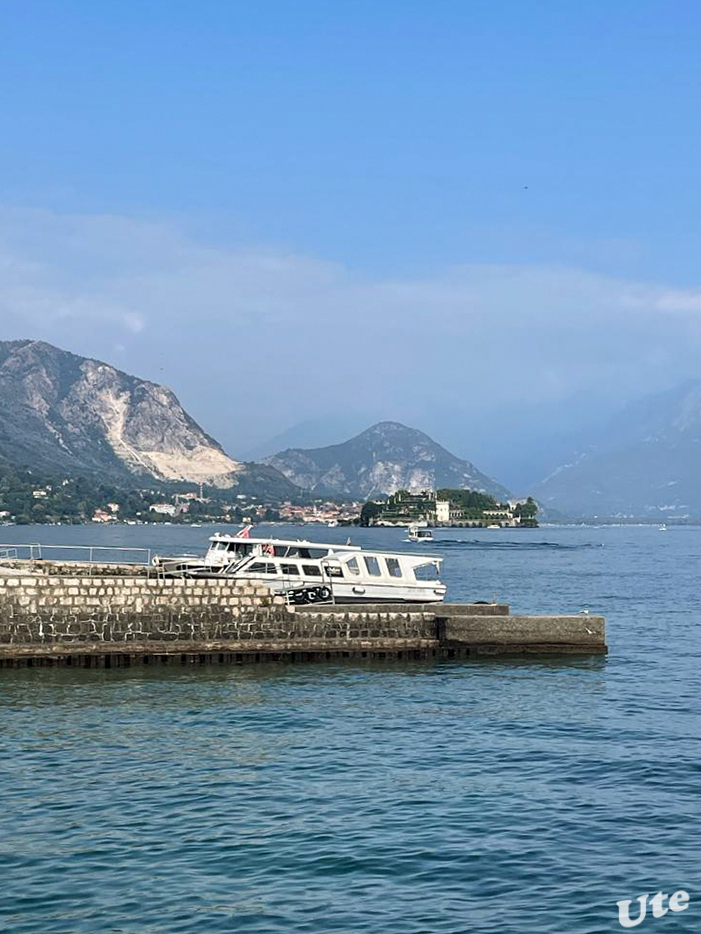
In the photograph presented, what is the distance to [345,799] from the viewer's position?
23.0m

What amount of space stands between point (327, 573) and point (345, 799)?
2228 cm

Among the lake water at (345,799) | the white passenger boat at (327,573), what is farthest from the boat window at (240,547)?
the lake water at (345,799)

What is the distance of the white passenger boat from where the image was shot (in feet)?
145

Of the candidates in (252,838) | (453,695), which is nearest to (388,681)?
(453,695)

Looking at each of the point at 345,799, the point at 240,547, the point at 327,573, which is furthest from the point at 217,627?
the point at 345,799

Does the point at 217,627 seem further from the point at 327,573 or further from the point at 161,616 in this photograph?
the point at 327,573

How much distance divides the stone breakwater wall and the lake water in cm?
129

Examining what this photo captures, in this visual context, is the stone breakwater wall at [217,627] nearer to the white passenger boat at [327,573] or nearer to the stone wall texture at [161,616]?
the stone wall texture at [161,616]

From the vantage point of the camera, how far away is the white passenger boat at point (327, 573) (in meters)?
44.3

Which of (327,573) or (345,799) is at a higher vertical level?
(327,573)

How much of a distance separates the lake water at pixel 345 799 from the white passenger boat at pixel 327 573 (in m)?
5.58

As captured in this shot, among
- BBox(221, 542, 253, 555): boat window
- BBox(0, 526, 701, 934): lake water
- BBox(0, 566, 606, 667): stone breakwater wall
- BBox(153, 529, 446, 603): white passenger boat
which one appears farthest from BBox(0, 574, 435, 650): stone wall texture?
BBox(221, 542, 253, 555): boat window

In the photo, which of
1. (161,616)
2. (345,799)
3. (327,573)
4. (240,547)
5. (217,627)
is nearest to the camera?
(345,799)

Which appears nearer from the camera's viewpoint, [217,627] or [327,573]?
[217,627]
